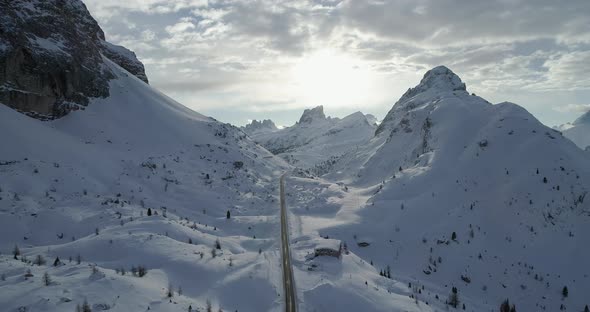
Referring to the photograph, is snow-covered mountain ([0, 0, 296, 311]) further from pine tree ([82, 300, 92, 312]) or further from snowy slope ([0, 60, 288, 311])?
pine tree ([82, 300, 92, 312])

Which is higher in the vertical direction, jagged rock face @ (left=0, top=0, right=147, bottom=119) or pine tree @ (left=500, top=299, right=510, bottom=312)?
jagged rock face @ (left=0, top=0, right=147, bottom=119)

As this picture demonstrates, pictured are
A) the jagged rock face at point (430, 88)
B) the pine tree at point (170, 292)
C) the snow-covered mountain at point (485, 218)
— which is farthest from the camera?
the jagged rock face at point (430, 88)

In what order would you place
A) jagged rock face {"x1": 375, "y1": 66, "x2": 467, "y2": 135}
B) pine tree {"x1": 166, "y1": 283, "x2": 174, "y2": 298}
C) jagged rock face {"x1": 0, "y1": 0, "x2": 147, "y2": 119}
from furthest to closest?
jagged rock face {"x1": 375, "y1": 66, "x2": 467, "y2": 135} → jagged rock face {"x1": 0, "y1": 0, "x2": 147, "y2": 119} → pine tree {"x1": 166, "y1": 283, "x2": 174, "y2": 298}

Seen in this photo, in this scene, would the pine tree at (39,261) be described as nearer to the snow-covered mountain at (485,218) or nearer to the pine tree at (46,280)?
the pine tree at (46,280)

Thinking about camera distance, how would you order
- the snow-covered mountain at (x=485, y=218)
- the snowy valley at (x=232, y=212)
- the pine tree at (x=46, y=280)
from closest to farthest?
the pine tree at (x=46, y=280), the snowy valley at (x=232, y=212), the snow-covered mountain at (x=485, y=218)

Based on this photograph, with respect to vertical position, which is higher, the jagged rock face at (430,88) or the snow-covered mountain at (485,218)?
the jagged rock face at (430,88)

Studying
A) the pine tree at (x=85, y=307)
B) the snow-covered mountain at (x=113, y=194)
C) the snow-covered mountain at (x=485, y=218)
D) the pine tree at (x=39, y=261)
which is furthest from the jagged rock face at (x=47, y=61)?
the pine tree at (x=85, y=307)

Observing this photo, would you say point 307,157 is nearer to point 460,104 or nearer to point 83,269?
point 460,104

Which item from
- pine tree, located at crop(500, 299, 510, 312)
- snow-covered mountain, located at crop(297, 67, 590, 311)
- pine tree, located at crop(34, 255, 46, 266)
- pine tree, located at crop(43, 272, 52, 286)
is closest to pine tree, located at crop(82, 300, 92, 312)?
pine tree, located at crop(43, 272, 52, 286)

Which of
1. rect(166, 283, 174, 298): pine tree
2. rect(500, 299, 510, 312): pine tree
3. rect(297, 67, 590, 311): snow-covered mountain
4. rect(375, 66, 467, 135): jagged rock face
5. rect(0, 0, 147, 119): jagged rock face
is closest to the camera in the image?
rect(166, 283, 174, 298): pine tree
